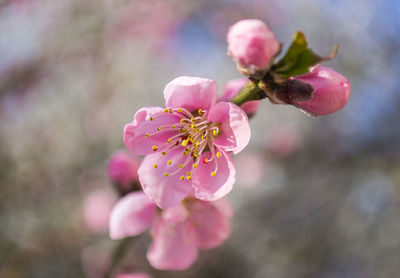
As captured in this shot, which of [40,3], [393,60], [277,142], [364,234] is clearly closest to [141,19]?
[40,3]

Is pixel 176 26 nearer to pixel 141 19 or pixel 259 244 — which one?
pixel 141 19

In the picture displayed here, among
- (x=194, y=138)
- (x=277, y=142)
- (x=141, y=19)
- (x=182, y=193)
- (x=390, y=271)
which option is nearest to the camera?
(x=182, y=193)

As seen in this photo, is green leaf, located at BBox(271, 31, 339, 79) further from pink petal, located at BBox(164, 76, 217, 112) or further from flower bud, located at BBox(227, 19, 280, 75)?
pink petal, located at BBox(164, 76, 217, 112)

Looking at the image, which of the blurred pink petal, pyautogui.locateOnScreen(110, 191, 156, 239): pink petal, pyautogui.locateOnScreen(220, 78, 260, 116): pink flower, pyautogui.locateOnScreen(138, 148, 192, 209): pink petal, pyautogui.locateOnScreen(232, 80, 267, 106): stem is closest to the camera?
pyautogui.locateOnScreen(232, 80, 267, 106): stem

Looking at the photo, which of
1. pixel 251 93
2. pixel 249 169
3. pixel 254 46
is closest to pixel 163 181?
pixel 251 93

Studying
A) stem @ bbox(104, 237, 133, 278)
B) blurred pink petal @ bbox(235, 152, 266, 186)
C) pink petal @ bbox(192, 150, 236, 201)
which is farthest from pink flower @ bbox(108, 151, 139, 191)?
blurred pink petal @ bbox(235, 152, 266, 186)
